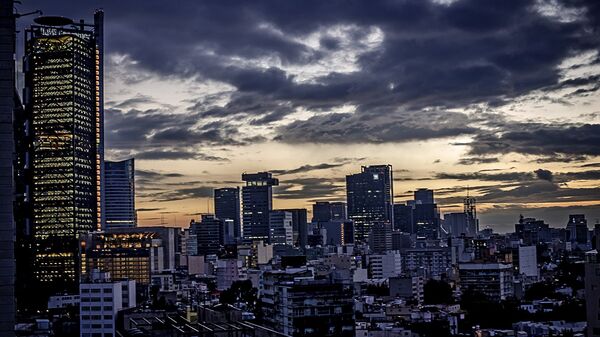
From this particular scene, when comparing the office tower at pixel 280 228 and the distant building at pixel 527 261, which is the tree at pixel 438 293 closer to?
the distant building at pixel 527 261

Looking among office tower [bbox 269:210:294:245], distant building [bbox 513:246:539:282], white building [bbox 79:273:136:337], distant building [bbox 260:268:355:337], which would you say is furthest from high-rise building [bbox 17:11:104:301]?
distant building [bbox 260:268:355:337]

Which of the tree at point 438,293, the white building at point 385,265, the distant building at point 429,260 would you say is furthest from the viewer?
the distant building at point 429,260

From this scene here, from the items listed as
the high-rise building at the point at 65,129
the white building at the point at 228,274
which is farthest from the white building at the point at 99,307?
the high-rise building at the point at 65,129

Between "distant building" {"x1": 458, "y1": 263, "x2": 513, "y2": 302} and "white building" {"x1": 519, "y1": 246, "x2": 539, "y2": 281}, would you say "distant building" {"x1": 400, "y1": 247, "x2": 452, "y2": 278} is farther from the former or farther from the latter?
"distant building" {"x1": 458, "y1": 263, "x2": 513, "y2": 302}

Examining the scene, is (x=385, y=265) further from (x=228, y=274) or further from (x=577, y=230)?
(x=577, y=230)

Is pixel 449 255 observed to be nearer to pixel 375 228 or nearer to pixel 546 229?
pixel 375 228

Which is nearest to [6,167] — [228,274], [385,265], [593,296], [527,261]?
[593,296]

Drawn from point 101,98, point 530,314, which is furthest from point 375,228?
point 530,314
